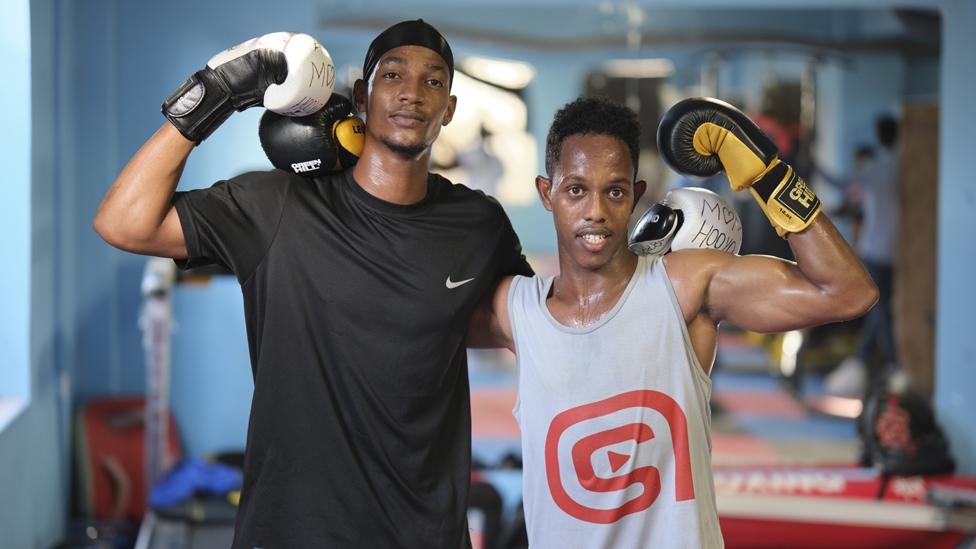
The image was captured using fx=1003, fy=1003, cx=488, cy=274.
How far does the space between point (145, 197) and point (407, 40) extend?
0.66 meters

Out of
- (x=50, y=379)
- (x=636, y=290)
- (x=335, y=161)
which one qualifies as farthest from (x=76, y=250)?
(x=636, y=290)

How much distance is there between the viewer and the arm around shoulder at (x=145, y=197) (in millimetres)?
1984

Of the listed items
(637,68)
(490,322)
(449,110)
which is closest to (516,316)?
(490,322)

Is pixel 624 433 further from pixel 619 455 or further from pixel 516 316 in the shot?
pixel 516 316

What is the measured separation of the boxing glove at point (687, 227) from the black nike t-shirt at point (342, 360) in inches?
16.0

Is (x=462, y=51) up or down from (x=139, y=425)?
up

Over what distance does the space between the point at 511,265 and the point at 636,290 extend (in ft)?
1.31

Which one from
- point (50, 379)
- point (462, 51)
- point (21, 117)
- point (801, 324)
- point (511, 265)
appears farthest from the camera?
point (462, 51)

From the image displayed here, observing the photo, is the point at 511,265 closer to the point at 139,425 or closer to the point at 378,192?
the point at 378,192

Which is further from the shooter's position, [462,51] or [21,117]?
[462,51]

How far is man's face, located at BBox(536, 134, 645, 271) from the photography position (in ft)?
6.68

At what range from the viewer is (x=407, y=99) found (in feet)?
7.06

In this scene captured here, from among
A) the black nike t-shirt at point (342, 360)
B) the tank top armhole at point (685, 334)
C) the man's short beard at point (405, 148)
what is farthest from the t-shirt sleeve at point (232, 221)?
the tank top armhole at point (685, 334)

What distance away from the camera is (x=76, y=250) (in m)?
4.88
